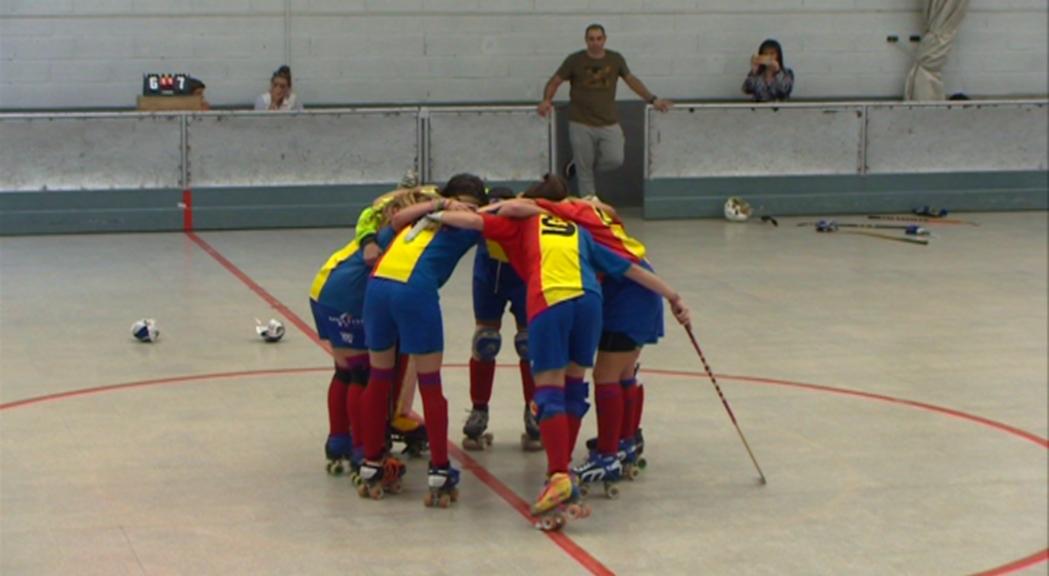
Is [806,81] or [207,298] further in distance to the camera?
[806,81]

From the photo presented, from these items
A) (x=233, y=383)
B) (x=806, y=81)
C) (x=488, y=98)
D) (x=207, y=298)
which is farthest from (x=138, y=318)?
(x=806, y=81)

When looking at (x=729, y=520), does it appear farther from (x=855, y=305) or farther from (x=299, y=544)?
(x=855, y=305)

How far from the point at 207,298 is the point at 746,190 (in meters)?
7.92

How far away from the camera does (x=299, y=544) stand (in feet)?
22.6

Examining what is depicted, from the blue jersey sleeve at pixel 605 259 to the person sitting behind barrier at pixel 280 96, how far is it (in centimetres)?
1093

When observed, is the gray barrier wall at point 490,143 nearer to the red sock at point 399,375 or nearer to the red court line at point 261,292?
the red court line at point 261,292

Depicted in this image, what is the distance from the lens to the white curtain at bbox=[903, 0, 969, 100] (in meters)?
21.1

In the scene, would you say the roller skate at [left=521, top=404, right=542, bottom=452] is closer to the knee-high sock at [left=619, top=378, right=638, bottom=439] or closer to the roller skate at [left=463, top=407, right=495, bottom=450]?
the roller skate at [left=463, top=407, right=495, bottom=450]

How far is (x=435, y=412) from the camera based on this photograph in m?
7.41

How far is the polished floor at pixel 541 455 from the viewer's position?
687cm

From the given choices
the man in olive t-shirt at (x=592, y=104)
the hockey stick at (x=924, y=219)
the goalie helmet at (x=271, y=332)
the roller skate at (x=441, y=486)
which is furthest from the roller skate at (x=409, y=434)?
the hockey stick at (x=924, y=219)

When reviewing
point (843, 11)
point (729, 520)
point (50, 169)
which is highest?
point (843, 11)

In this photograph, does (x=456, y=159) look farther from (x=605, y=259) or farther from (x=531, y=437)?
(x=605, y=259)

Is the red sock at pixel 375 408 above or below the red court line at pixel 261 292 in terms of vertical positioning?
above
